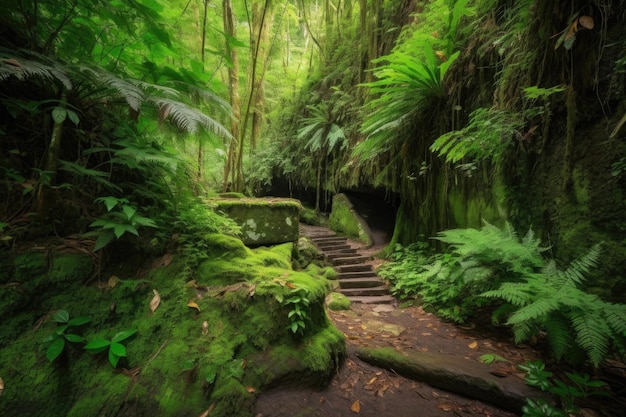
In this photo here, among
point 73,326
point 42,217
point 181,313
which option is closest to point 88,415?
point 73,326

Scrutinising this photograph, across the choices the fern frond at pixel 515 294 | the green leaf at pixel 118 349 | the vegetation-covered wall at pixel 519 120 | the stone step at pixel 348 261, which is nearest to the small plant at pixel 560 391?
the fern frond at pixel 515 294

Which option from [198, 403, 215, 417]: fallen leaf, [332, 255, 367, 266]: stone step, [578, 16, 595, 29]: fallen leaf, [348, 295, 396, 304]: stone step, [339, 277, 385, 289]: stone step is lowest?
[348, 295, 396, 304]: stone step

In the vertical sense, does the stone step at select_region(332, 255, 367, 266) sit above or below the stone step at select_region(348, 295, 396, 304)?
above

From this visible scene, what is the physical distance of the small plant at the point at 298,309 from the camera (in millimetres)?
2045

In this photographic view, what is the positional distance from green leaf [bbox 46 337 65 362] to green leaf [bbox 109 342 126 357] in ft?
0.86

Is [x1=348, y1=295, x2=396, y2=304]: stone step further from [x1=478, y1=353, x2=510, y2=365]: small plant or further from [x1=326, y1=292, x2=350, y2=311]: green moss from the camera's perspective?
[x1=478, y1=353, x2=510, y2=365]: small plant

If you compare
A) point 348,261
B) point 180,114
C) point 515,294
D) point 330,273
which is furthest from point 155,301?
point 348,261

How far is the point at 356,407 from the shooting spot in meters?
1.82

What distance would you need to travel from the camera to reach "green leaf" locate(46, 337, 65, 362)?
154cm

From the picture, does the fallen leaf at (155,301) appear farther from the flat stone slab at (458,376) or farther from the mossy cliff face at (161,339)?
the flat stone slab at (458,376)

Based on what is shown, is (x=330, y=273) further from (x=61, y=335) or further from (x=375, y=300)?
(x=61, y=335)

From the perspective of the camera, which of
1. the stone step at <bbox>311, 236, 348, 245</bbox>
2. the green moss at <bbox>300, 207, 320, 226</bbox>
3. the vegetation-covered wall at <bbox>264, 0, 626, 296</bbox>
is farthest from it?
the green moss at <bbox>300, 207, 320, 226</bbox>

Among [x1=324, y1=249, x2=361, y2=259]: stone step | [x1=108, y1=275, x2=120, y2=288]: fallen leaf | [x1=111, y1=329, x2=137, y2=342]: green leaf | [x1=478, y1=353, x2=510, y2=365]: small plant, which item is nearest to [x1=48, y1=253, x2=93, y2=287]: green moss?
[x1=108, y1=275, x2=120, y2=288]: fallen leaf

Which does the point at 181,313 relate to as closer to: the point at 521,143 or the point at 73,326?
the point at 73,326
